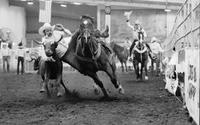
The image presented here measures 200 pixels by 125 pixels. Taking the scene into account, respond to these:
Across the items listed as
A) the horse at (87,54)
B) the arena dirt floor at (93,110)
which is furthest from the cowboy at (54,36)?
the arena dirt floor at (93,110)

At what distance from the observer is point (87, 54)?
8602 millimetres

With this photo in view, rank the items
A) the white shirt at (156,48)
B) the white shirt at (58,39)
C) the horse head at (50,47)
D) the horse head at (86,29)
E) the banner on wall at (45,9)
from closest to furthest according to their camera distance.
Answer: the horse head at (86,29)
the horse head at (50,47)
the white shirt at (58,39)
the banner on wall at (45,9)
the white shirt at (156,48)

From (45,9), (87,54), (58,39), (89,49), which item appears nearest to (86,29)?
(89,49)

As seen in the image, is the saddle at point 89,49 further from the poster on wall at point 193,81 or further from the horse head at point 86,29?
the poster on wall at point 193,81

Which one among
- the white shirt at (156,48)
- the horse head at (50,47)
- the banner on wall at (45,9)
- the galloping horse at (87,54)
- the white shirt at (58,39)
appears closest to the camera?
the galloping horse at (87,54)

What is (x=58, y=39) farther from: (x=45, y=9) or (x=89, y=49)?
(x=45, y=9)

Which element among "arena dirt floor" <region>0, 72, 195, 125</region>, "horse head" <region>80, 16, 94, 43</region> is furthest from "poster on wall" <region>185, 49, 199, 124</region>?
"horse head" <region>80, 16, 94, 43</region>

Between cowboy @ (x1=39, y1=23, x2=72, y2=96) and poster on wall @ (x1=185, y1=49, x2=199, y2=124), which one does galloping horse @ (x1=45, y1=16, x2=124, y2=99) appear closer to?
cowboy @ (x1=39, y1=23, x2=72, y2=96)

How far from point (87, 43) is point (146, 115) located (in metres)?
2.43

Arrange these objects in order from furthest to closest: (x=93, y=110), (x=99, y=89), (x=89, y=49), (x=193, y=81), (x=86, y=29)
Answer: (x=99, y=89) → (x=89, y=49) → (x=86, y=29) → (x=93, y=110) → (x=193, y=81)

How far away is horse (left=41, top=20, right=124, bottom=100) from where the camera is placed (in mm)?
8453

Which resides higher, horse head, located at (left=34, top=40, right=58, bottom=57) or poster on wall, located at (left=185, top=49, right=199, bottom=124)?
horse head, located at (left=34, top=40, right=58, bottom=57)

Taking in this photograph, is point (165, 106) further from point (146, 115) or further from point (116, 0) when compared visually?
point (116, 0)

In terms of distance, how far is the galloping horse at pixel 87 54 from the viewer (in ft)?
27.7
